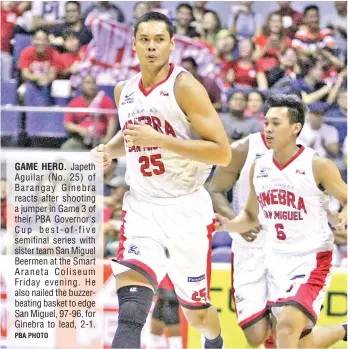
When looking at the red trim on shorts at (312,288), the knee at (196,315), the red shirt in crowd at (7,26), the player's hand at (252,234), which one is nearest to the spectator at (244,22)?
the red shirt in crowd at (7,26)

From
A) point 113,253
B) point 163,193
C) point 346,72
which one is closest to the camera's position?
point 163,193

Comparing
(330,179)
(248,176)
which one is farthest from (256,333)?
(330,179)

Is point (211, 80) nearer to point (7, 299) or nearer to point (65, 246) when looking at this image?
point (7, 299)

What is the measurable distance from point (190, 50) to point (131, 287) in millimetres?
5364

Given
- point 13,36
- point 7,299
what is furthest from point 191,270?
point 13,36

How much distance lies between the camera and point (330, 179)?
4.69 metres

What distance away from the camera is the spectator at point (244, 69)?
909 cm

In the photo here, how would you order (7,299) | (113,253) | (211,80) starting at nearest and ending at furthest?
(7,299)
(113,253)
(211,80)

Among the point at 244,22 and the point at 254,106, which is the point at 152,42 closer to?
the point at 254,106

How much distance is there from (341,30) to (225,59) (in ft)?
5.14

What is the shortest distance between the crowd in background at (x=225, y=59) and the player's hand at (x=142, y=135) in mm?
3854

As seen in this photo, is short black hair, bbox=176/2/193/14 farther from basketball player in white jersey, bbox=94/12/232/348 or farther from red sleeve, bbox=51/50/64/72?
basketball player in white jersey, bbox=94/12/232/348

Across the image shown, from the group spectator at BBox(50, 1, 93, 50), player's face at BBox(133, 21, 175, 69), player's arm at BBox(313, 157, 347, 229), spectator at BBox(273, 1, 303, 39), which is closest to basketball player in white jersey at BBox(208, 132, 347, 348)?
player's arm at BBox(313, 157, 347, 229)

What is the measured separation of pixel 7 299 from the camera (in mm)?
6285
